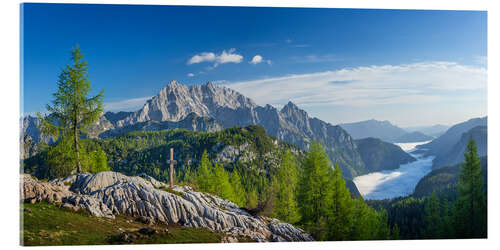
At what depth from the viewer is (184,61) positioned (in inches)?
627

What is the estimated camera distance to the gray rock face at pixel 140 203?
9898 mm

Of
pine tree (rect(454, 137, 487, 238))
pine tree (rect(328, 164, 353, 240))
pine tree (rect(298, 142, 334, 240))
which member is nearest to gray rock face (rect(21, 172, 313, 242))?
pine tree (rect(298, 142, 334, 240))

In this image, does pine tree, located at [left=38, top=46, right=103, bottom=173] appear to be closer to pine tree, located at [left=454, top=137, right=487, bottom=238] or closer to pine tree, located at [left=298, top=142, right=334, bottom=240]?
pine tree, located at [left=298, top=142, right=334, bottom=240]

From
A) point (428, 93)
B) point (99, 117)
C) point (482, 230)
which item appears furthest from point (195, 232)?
point (428, 93)

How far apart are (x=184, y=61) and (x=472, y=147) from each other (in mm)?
16005

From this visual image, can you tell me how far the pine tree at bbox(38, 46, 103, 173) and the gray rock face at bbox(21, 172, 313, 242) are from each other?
286cm

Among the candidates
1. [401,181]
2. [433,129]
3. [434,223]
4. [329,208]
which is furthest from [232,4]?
[401,181]

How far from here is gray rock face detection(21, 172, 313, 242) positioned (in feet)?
32.5

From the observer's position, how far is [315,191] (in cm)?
1332

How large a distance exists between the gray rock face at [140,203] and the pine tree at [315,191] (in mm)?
1072

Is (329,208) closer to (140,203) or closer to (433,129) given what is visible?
(140,203)

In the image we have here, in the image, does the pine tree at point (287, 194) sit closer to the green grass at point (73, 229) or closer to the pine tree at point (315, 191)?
the pine tree at point (315, 191)

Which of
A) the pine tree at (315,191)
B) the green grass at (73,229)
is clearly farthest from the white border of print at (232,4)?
the pine tree at (315,191)
